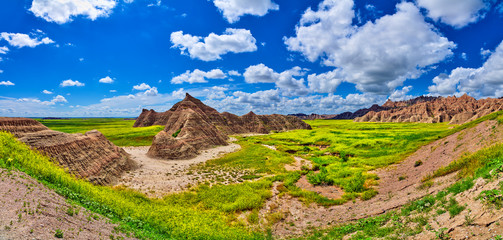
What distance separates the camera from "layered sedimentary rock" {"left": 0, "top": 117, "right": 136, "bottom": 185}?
72.6 ft

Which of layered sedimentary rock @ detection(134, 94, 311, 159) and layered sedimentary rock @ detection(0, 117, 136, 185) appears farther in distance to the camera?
layered sedimentary rock @ detection(134, 94, 311, 159)

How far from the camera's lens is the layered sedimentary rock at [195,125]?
43125mm

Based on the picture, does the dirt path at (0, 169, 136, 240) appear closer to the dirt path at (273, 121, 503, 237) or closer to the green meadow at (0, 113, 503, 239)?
the green meadow at (0, 113, 503, 239)

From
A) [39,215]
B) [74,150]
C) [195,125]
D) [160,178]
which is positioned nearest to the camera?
[39,215]

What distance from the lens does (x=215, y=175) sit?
101ft

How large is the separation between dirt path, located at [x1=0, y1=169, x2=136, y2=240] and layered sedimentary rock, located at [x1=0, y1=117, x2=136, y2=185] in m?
13.8

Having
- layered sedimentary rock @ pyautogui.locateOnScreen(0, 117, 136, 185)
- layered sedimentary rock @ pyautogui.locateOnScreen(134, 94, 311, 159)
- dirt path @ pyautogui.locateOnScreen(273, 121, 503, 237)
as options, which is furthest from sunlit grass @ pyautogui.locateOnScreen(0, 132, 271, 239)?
layered sedimentary rock @ pyautogui.locateOnScreen(134, 94, 311, 159)

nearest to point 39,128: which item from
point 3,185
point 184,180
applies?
point 184,180

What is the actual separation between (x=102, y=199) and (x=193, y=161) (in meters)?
27.1

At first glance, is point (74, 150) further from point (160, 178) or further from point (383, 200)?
point (383, 200)

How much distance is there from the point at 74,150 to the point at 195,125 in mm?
35974

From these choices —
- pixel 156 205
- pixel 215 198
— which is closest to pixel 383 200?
pixel 215 198

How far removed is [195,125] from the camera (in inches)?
2371

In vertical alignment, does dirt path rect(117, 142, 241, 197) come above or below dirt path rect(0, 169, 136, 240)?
below
